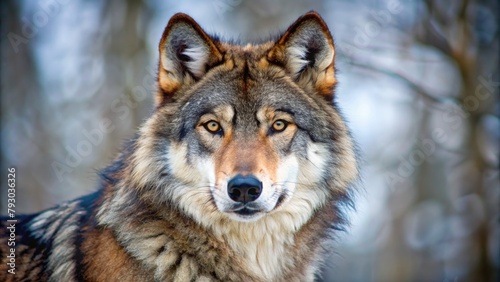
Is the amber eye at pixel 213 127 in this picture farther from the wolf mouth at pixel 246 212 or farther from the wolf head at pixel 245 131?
the wolf mouth at pixel 246 212

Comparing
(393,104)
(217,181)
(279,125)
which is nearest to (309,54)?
(279,125)

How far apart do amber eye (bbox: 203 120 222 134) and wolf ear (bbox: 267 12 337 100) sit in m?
0.68

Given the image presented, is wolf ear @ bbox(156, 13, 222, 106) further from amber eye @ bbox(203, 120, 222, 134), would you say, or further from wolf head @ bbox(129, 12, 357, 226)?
amber eye @ bbox(203, 120, 222, 134)

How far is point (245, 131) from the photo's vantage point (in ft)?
12.4

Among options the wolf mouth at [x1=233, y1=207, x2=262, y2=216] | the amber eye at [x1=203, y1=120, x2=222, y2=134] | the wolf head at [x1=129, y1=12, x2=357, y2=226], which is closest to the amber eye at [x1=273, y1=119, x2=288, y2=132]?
the wolf head at [x1=129, y1=12, x2=357, y2=226]

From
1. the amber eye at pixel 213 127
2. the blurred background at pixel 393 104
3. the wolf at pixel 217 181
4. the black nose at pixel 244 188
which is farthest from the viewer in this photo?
the blurred background at pixel 393 104

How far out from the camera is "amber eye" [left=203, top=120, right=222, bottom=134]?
384 cm

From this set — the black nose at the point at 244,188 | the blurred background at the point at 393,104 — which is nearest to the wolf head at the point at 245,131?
the black nose at the point at 244,188

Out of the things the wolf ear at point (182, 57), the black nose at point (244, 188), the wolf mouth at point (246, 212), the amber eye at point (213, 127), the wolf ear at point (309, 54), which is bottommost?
the wolf mouth at point (246, 212)

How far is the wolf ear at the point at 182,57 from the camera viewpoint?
12.8ft

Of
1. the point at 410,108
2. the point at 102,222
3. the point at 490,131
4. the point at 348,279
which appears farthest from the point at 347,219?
the point at 348,279

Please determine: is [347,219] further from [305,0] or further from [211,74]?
[305,0]

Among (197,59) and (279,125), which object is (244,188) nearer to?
(279,125)

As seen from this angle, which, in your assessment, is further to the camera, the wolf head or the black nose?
the wolf head
